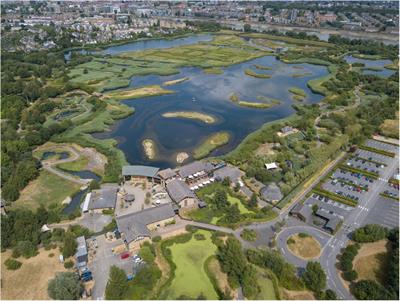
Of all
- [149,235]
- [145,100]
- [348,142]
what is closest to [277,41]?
[145,100]

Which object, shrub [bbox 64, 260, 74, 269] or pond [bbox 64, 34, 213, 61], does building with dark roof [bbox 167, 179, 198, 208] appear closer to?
shrub [bbox 64, 260, 74, 269]

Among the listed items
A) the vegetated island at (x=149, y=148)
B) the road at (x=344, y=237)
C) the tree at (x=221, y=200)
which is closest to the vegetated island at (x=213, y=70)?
the vegetated island at (x=149, y=148)

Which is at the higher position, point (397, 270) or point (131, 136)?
point (397, 270)

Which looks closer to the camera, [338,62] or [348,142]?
[348,142]

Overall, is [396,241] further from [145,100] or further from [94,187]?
[145,100]

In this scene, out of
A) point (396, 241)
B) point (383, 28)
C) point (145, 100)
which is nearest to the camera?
point (396, 241)

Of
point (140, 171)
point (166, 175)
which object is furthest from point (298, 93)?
point (140, 171)

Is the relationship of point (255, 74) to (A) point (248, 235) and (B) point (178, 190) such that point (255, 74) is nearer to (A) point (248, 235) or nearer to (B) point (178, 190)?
(B) point (178, 190)

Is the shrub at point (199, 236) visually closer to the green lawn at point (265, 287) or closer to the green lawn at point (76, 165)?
the green lawn at point (265, 287)
